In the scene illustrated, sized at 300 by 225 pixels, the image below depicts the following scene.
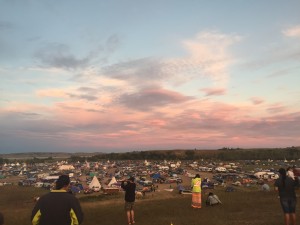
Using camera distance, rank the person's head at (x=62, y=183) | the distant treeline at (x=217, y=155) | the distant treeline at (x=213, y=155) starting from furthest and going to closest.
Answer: the distant treeline at (x=213, y=155)
the distant treeline at (x=217, y=155)
the person's head at (x=62, y=183)

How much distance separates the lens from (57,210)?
5.36 m

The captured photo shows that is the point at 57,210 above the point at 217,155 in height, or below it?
above

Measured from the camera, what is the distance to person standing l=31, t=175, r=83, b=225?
17.6ft

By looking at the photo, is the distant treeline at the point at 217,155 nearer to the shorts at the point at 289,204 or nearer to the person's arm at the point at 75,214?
the shorts at the point at 289,204

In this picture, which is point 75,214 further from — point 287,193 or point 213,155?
point 213,155

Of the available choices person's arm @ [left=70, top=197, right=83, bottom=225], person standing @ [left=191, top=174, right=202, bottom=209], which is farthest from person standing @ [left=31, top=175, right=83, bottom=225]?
person standing @ [left=191, top=174, right=202, bottom=209]

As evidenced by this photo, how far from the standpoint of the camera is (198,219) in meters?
15.0

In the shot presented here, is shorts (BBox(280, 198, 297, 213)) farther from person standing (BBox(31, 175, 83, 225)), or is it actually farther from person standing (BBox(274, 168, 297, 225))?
person standing (BBox(31, 175, 83, 225))

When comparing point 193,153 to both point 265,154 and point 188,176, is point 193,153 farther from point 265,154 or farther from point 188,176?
point 188,176

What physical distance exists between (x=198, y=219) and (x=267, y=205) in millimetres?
6294

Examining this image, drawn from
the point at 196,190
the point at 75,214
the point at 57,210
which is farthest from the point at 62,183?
the point at 196,190

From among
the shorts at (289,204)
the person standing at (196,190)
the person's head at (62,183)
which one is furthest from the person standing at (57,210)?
the person standing at (196,190)

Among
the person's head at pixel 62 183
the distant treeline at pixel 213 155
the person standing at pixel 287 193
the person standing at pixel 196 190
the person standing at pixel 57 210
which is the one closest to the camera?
the person standing at pixel 57 210

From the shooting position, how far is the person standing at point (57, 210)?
5.36m
